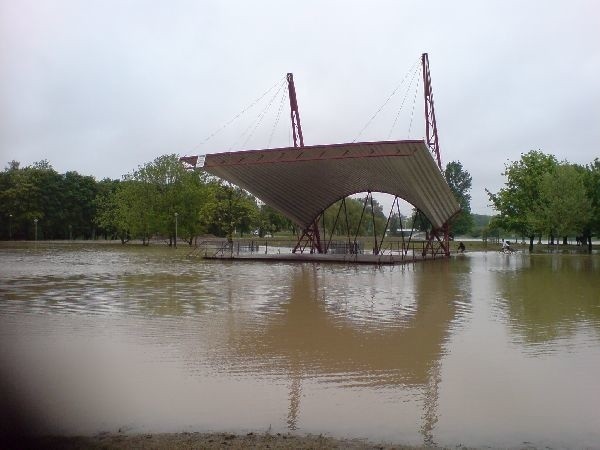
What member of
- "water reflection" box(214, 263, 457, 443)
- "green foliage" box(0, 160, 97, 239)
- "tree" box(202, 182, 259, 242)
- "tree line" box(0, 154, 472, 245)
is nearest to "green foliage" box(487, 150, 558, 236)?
"tree line" box(0, 154, 472, 245)

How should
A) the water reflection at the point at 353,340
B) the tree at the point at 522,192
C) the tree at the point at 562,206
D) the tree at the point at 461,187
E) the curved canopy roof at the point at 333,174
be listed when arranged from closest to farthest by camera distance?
the water reflection at the point at 353,340
the curved canopy roof at the point at 333,174
the tree at the point at 562,206
the tree at the point at 522,192
the tree at the point at 461,187

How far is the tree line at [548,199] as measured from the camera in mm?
47281

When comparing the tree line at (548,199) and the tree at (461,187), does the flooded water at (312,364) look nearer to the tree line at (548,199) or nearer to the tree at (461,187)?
the tree line at (548,199)

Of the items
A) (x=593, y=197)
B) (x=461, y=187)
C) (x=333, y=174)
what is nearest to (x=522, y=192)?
(x=593, y=197)

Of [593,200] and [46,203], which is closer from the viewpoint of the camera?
[593,200]

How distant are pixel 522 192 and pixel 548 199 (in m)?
5.23

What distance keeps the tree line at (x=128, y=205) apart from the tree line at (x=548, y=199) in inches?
365

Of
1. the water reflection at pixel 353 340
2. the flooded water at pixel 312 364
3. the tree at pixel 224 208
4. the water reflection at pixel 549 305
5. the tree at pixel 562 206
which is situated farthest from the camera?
the tree at pixel 224 208

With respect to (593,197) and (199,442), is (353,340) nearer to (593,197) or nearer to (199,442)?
(199,442)

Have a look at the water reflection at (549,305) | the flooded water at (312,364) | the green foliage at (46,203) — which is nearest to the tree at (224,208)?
the green foliage at (46,203)

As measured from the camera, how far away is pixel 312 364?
26.4 feet

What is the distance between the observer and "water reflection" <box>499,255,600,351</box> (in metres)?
10.4

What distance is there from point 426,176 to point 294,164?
283 inches

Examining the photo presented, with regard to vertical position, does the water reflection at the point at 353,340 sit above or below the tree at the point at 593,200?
below
